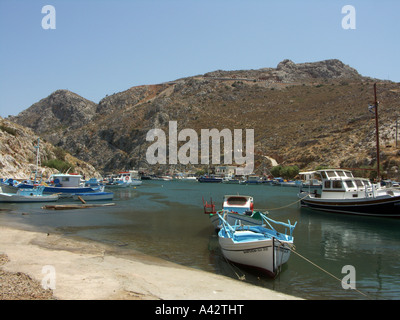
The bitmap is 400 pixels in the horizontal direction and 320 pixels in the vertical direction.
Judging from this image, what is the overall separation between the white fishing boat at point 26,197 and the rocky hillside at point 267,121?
67.6 m

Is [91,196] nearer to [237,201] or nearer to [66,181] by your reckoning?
[66,181]

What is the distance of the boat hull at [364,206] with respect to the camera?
29.3 metres

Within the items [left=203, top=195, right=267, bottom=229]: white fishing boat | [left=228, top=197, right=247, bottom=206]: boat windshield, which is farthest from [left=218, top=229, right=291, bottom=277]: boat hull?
[left=228, top=197, right=247, bottom=206]: boat windshield

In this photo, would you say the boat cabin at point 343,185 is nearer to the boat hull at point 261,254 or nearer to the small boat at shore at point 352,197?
the small boat at shore at point 352,197

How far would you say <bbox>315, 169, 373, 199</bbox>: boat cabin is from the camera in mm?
33000

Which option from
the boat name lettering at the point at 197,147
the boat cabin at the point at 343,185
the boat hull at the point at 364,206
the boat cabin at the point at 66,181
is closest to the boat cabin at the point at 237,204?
the boat hull at the point at 364,206

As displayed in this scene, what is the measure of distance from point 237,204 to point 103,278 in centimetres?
1460

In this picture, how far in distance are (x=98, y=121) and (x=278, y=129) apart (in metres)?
115

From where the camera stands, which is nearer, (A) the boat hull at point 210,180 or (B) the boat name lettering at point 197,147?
(A) the boat hull at point 210,180

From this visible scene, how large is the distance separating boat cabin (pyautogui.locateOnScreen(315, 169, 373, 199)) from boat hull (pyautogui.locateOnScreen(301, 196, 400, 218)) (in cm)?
84

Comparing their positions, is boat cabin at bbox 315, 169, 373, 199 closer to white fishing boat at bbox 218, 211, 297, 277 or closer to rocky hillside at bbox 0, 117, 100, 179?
white fishing boat at bbox 218, 211, 297, 277

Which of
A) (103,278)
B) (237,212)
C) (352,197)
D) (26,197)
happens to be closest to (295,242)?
(237,212)
